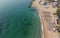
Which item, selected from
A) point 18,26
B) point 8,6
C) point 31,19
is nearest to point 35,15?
point 31,19

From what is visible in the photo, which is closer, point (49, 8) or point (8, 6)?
point (49, 8)

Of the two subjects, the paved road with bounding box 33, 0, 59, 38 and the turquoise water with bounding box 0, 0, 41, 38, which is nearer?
the paved road with bounding box 33, 0, 59, 38

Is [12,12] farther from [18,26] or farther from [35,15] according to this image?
[18,26]

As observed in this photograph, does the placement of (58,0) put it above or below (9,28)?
above

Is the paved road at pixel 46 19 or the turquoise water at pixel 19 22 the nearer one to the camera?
the paved road at pixel 46 19

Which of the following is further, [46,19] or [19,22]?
[46,19]

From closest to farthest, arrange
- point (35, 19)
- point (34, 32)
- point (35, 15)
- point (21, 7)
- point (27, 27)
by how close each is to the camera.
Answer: point (34, 32) → point (27, 27) → point (35, 19) → point (35, 15) → point (21, 7)

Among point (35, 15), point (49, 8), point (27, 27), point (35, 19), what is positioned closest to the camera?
point (27, 27)
